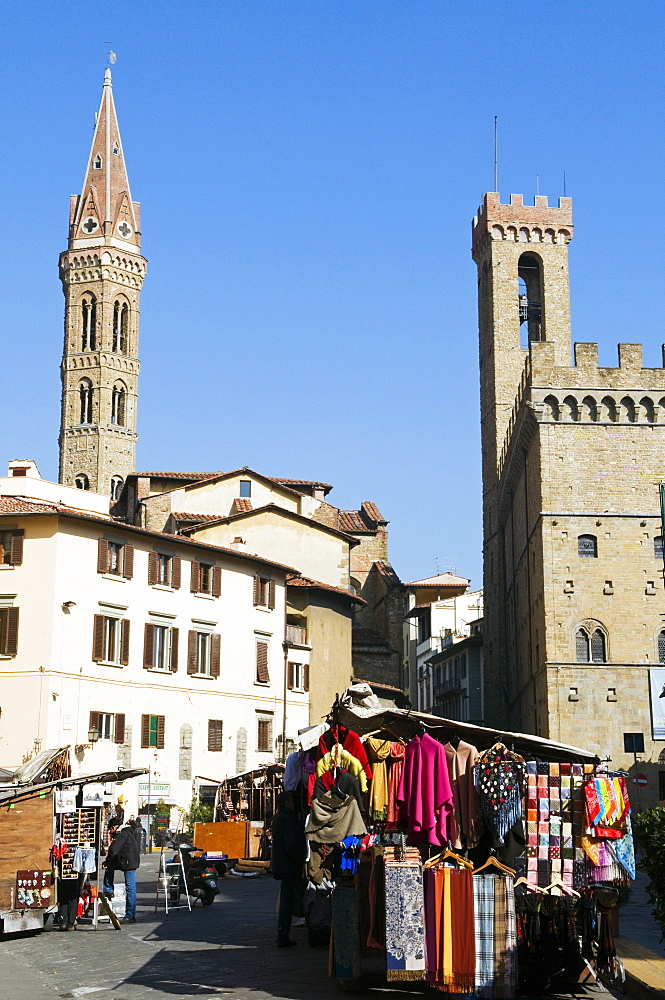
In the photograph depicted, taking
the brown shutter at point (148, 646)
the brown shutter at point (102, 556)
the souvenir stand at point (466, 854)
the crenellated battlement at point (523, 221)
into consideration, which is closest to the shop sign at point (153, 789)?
the brown shutter at point (148, 646)

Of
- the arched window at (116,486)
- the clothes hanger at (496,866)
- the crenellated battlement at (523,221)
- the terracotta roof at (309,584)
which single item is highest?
the crenellated battlement at (523,221)

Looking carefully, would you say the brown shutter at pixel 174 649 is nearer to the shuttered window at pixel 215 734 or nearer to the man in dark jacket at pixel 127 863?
the shuttered window at pixel 215 734

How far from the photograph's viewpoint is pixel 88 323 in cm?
10519

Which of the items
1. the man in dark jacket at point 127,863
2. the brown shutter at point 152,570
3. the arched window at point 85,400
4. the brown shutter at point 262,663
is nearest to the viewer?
the man in dark jacket at point 127,863

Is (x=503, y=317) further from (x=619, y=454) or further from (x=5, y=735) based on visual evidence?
(x=5, y=735)

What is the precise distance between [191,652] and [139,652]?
7.84 feet

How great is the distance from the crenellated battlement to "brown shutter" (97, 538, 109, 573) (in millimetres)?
35476

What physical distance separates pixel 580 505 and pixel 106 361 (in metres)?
67.4

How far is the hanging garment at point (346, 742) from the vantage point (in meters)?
12.6

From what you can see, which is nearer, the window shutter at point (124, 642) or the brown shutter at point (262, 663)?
the window shutter at point (124, 642)

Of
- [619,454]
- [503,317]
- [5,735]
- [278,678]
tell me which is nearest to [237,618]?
[278,678]

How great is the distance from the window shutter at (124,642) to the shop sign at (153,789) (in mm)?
3775

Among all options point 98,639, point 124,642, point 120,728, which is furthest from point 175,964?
point 124,642

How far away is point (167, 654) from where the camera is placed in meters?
42.1
